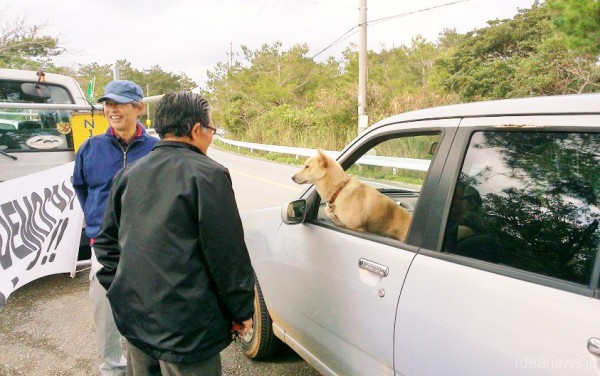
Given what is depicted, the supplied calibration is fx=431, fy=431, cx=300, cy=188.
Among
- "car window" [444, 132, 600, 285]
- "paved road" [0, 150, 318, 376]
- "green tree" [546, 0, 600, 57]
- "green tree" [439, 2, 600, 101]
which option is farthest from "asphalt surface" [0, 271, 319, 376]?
"green tree" [439, 2, 600, 101]

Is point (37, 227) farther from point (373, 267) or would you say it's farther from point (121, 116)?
point (373, 267)

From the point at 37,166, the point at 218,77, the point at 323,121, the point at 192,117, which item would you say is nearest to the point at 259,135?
the point at 323,121

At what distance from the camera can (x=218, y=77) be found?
50344 mm

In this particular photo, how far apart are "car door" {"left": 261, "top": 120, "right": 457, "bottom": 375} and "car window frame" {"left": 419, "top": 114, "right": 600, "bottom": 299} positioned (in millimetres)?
59

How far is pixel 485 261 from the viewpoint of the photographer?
1579 millimetres

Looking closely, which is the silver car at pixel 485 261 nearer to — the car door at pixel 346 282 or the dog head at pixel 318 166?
the car door at pixel 346 282

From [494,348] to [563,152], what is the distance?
2.27ft

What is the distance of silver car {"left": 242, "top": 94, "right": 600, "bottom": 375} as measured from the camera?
51.4 inches

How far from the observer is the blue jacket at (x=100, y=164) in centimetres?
285

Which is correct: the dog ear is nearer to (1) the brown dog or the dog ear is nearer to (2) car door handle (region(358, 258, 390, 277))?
(1) the brown dog

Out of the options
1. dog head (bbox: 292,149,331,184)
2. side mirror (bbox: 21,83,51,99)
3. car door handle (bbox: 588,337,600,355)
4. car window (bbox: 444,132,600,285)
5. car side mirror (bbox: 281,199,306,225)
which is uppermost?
side mirror (bbox: 21,83,51,99)

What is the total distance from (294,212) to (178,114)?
105 cm

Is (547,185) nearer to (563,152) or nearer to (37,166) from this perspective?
(563,152)

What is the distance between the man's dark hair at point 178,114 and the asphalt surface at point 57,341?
2.03m
